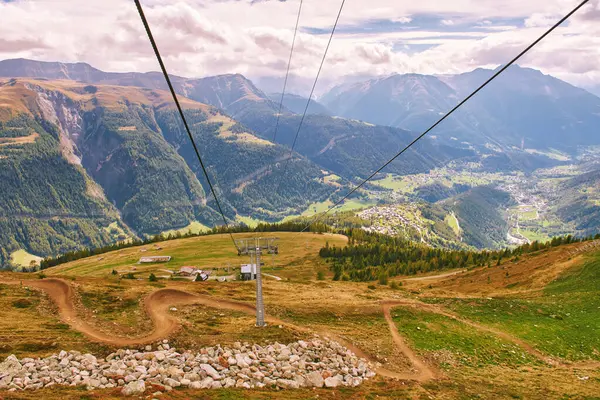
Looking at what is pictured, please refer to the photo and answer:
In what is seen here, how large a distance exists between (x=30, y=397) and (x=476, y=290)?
78.4 m

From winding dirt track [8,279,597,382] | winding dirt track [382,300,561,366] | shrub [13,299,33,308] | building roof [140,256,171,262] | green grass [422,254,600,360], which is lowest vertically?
building roof [140,256,171,262]

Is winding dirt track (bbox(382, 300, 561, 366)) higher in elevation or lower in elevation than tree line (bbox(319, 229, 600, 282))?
higher

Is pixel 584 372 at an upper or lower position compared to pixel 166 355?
lower

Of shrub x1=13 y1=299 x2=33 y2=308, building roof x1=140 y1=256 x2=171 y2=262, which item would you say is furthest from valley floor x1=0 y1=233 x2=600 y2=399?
building roof x1=140 y1=256 x2=171 y2=262

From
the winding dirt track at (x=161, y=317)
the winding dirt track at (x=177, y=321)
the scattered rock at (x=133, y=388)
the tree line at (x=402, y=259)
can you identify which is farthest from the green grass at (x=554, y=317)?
the tree line at (x=402, y=259)

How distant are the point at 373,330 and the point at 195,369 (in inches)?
912

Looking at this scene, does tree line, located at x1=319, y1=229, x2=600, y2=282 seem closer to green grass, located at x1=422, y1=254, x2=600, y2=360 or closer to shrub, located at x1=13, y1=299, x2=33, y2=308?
green grass, located at x1=422, y1=254, x2=600, y2=360

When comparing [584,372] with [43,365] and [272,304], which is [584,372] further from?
[43,365]

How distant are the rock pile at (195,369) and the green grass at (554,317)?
2409 centimetres

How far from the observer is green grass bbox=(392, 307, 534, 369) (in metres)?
39.8

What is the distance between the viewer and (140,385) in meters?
24.4

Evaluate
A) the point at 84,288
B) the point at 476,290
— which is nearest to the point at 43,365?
the point at 84,288

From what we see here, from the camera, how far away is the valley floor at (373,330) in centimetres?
3191

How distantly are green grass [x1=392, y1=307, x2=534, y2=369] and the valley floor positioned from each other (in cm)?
13
